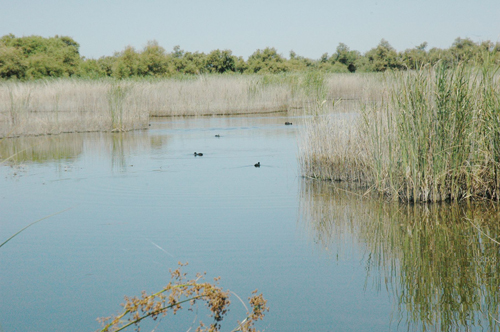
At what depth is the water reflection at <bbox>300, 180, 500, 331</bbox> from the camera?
329cm

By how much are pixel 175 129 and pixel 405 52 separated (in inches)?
472

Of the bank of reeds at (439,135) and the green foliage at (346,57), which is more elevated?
the green foliage at (346,57)

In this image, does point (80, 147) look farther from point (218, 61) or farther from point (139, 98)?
point (218, 61)

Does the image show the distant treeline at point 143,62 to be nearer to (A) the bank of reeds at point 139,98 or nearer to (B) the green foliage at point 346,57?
(B) the green foliage at point 346,57

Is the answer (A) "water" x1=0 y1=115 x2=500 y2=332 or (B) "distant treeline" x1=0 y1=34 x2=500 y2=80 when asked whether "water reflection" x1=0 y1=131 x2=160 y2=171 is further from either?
(B) "distant treeline" x1=0 y1=34 x2=500 y2=80

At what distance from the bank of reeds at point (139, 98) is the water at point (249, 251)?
22.8ft

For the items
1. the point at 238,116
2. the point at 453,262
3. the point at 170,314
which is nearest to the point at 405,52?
the point at 453,262

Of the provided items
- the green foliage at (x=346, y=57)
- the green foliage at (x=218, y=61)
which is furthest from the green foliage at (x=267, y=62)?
the green foliage at (x=346, y=57)

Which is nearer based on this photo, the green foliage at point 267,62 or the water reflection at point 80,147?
the water reflection at point 80,147

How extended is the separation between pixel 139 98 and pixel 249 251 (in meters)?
16.6

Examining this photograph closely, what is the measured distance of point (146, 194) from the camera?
7207mm

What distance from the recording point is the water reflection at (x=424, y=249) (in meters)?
3.29

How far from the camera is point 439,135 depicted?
596cm

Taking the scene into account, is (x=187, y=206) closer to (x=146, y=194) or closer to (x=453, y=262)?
(x=146, y=194)
